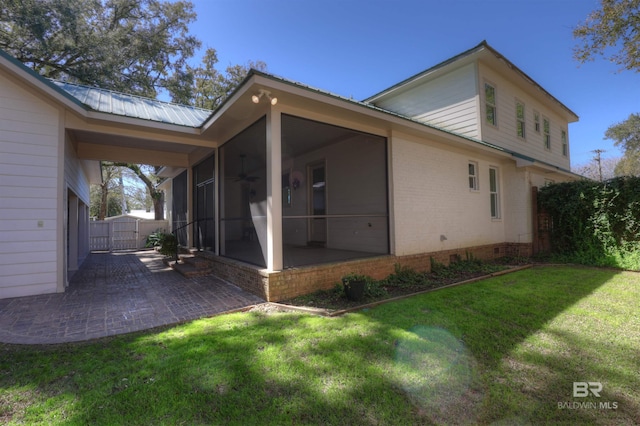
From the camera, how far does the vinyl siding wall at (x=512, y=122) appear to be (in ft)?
30.9

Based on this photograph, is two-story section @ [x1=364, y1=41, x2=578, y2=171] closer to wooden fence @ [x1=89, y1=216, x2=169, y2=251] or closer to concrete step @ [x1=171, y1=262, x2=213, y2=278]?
concrete step @ [x1=171, y1=262, x2=213, y2=278]

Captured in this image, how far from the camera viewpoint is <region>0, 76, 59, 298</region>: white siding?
4.84 metres

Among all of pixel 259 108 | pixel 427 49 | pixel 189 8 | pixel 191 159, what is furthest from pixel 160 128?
pixel 189 8

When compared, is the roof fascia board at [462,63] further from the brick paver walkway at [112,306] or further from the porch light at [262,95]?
the brick paver walkway at [112,306]

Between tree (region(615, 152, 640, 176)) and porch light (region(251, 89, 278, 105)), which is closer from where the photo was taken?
porch light (region(251, 89, 278, 105))

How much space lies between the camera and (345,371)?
257 cm

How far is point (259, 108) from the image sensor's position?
507 centimetres

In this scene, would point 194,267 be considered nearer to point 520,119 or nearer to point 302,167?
point 302,167

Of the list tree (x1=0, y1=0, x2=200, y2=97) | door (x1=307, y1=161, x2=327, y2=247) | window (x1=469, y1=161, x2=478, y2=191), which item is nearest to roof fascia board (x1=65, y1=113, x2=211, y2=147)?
door (x1=307, y1=161, x2=327, y2=247)

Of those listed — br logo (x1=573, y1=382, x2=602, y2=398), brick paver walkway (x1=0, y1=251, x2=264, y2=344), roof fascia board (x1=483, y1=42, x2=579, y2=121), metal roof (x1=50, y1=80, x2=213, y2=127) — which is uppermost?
roof fascia board (x1=483, y1=42, x2=579, y2=121)

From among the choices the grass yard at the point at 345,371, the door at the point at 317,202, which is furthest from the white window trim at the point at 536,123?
the grass yard at the point at 345,371

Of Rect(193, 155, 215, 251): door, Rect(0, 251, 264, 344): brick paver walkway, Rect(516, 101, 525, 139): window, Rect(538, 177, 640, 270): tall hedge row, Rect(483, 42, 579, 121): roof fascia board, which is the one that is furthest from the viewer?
Rect(516, 101, 525, 139): window

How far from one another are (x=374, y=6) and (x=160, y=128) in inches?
302

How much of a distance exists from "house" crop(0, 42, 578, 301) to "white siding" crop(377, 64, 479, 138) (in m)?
0.04
